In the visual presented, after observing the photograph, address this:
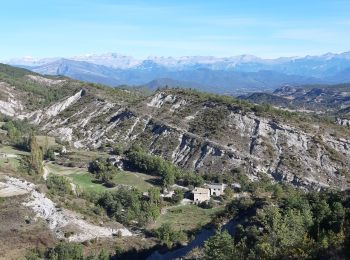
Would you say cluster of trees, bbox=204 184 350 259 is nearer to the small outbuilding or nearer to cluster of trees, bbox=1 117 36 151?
the small outbuilding

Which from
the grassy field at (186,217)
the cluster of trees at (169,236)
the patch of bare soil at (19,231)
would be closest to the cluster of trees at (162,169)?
the grassy field at (186,217)

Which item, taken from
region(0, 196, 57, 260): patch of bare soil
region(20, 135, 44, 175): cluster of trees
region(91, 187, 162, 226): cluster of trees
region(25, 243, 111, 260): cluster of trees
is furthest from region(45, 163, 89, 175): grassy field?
region(25, 243, 111, 260): cluster of trees

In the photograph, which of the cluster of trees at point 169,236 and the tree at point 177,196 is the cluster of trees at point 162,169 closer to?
the tree at point 177,196

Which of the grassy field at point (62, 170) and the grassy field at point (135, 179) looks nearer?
the grassy field at point (135, 179)

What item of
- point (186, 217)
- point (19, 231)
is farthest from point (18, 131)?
point (19, 231)

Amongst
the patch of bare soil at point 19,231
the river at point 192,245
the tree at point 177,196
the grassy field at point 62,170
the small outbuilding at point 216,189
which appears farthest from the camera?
the grassy field at point 62,170
